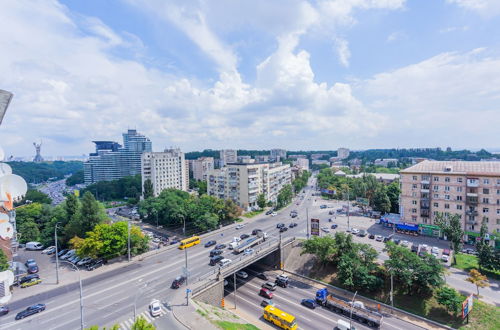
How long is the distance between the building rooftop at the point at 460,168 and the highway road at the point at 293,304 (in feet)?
133

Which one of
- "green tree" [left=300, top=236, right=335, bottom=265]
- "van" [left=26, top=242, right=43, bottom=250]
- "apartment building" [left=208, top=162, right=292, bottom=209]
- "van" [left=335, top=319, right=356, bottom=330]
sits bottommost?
"van" [left=335, top=319, right=356, bottom=330]

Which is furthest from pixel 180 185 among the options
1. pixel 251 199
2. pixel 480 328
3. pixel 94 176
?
pixel 480 328

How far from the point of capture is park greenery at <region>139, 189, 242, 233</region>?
62.5m

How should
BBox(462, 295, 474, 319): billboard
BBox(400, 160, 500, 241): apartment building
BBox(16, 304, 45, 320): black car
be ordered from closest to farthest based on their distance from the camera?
BBox(16, 304, 45, 320): black car
BBox(462, 295, 474, 319): billboard
BBox(400, 160, 500, 241): apartment building

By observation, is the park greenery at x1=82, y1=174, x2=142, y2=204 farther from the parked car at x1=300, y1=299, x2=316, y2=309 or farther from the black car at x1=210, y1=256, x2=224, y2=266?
the parked car at x1=300, y1=299, x2=316, y2=309

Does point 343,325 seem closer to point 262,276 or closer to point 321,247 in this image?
point 321,247

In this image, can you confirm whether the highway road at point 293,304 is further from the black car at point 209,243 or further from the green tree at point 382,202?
the green tree at point 382,202

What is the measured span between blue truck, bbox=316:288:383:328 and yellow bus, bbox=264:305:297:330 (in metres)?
7.24

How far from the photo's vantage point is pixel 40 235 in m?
61.6

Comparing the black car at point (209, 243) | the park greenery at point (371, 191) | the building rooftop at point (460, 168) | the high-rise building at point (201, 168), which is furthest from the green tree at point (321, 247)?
the high-rise building at point (201, 168)

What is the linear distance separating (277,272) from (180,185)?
89104 millimetres

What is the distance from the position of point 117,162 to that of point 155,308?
582ft

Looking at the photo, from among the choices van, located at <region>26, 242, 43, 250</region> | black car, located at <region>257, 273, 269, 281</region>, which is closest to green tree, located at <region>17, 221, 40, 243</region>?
van, located at <region>26, 242, 43, 250</region>

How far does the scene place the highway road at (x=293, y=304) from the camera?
32.8m
